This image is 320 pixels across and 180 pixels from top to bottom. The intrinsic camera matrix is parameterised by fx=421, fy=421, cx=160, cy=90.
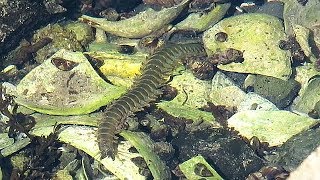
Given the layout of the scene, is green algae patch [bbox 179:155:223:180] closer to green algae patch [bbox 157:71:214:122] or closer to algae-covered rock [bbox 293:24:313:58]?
green algae patch [bbox 157:71:214:122]

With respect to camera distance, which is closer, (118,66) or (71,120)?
(71,120)

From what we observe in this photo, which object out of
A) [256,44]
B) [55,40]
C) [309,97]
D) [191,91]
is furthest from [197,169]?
[55,40]

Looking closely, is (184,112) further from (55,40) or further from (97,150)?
(55,40)

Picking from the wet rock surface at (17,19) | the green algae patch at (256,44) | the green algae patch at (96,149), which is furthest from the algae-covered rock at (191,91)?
the wet rock surface at (17,19)

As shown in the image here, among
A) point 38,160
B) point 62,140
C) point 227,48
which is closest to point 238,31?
point 227,48

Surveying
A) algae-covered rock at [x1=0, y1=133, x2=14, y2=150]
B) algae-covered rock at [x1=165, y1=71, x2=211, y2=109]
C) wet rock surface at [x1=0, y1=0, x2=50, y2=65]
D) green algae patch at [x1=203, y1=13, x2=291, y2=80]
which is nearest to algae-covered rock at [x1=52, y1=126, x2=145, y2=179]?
algae-covered rock at [x1=0, y1=133, x2=14, y2=150]

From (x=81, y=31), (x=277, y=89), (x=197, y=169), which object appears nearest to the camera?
(x=197, y=169)

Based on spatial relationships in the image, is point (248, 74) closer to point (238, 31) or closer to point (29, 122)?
point (238, 31)
